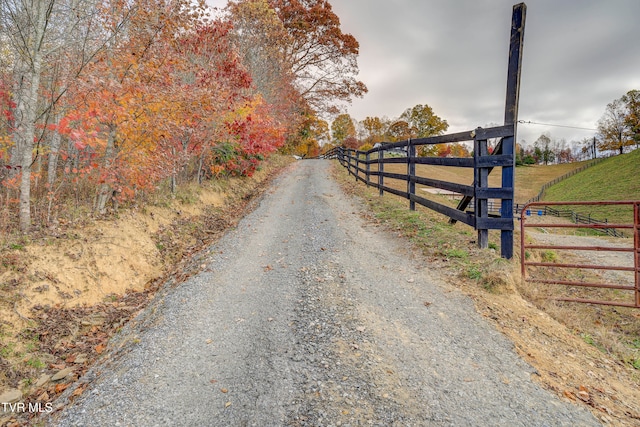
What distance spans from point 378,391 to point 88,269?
4.67m

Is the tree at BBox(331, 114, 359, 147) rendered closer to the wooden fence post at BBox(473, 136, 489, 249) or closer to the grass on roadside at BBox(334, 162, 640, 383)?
the grass on roadside at BBox(334, 162, 640, 383)

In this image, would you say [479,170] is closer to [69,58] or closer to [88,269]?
[88,269]

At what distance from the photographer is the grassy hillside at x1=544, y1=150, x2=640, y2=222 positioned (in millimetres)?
25688

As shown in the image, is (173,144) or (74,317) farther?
(173,144)

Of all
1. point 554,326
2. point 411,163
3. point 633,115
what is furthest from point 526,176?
point 554,326

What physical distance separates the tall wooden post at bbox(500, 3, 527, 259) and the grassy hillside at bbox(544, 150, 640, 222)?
24950 mm

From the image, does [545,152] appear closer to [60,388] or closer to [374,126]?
[374,126]

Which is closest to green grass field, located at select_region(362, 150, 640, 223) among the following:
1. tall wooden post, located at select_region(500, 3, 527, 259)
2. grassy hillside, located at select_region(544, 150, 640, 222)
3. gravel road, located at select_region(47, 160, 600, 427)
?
grassy hillside, located at select_region(544, 150, 640, 222)

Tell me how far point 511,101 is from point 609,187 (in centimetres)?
3648

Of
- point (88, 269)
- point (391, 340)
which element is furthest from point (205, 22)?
point (391, 340)

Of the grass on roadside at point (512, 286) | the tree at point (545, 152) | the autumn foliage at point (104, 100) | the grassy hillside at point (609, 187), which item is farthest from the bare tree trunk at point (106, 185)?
the tree at point (545, 152)

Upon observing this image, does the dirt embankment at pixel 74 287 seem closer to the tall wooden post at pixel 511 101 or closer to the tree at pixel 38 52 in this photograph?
the tree at pixel 38 52

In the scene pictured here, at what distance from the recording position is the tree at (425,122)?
56.3 meters

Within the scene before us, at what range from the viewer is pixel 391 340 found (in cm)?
313
